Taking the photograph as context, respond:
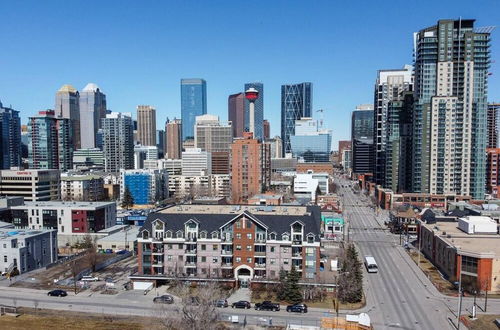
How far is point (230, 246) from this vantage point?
210 ft

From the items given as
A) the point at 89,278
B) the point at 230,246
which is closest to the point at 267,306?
the point at 230,246

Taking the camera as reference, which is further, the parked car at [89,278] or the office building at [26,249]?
the office building at [26,249]

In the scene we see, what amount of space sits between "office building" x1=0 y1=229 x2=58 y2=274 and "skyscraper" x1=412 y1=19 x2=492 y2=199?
390ft

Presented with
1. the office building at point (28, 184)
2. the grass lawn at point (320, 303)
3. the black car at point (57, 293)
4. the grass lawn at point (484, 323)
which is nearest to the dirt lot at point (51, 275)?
the black car at point (57, 293)

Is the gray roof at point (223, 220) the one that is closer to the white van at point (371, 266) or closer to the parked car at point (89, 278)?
the parked car at point (89, 278)

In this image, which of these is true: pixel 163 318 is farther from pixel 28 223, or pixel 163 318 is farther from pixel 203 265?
pixel 28 223

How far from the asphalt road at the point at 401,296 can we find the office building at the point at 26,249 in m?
56.9

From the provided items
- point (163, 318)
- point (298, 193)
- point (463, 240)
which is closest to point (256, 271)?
point (163, 318)

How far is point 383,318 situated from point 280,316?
12.9 m

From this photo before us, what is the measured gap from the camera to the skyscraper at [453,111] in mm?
137375

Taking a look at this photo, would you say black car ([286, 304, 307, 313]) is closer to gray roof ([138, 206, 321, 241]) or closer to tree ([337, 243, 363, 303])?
tree ([337, 243, 363, 303])

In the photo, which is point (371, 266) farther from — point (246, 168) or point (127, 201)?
point (127, 201)

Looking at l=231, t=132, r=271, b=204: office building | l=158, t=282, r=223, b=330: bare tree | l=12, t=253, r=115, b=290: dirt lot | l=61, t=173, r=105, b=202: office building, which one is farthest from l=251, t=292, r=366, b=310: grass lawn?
l=61, t=173, r=105, b=202: office building

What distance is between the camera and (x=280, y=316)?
52562 millimetres
